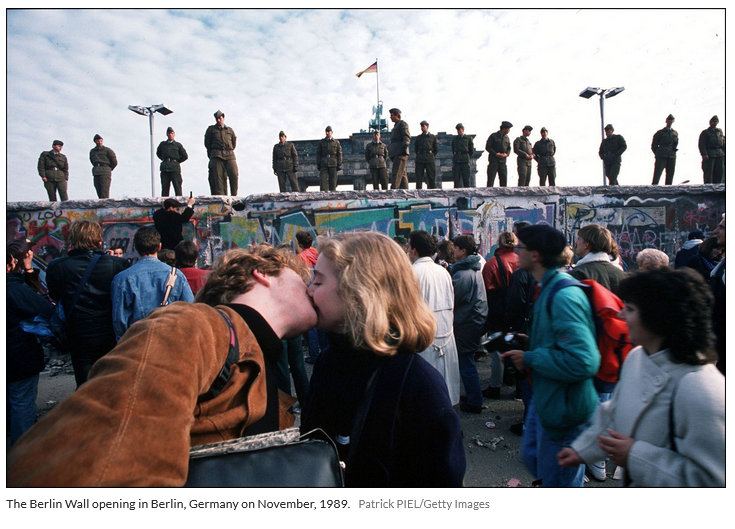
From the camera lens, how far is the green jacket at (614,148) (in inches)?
433

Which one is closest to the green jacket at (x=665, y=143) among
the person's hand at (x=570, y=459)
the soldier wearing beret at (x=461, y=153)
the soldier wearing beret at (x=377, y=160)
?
the soldier wearing beret at (x=461, y=153)

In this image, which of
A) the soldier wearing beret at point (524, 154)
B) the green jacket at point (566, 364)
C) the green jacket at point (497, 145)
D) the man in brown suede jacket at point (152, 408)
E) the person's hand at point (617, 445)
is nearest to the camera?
the man in brown suede jacket at point (152, 408)

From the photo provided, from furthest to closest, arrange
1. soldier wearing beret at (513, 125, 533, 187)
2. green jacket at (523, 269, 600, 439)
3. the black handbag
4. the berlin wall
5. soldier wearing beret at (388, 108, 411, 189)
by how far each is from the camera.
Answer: soldier wearing beret at (513, 125, 533, 187) < soldier wearing beret at (388, 108, 411, 189) < the berlin wall < green jacket at (523, 269, 600, 439) < the black handbag

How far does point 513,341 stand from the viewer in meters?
2.66

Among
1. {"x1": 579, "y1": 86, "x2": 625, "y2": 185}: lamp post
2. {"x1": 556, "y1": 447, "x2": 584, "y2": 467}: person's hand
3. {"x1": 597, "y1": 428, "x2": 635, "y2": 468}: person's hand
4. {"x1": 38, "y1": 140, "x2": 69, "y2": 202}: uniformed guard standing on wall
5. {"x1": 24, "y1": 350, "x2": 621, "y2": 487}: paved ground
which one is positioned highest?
{"x1": 579, "y1": 86, "x2": 625, "y2": 185}: lamp post

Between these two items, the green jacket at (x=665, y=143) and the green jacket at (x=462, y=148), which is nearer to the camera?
the green jacket at (x=665, y=143)

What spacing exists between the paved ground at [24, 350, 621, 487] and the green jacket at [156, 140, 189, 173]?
6077 millimetres

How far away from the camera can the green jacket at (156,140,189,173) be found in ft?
33.0

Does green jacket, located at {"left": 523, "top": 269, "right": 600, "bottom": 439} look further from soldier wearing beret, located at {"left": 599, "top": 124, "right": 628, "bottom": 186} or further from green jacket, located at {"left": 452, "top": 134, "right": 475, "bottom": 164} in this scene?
soldier wearing beret, located at {"left": 599, "top": 124, "right": 628, "bottom": 186}

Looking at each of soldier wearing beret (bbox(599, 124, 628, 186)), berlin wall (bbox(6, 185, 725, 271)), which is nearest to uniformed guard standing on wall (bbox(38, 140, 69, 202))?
berlin wall (bbox(6, 185, 725, 271))

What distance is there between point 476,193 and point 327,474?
9.13 meters

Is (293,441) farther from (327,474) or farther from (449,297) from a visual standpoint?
(449,297)

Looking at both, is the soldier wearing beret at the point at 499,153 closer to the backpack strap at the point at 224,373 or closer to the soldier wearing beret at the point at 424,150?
the soldier wearing beret at the point at 424,150

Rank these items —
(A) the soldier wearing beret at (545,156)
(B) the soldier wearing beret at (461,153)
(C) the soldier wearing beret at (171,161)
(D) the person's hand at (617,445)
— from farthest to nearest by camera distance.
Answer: (A) the soldier wearing beret at (545,156) → (B) the soldier wearing beret at (461,153) → (C) the soldier wearing beret at (171,161) → (D) the person's hand at (617,445)
